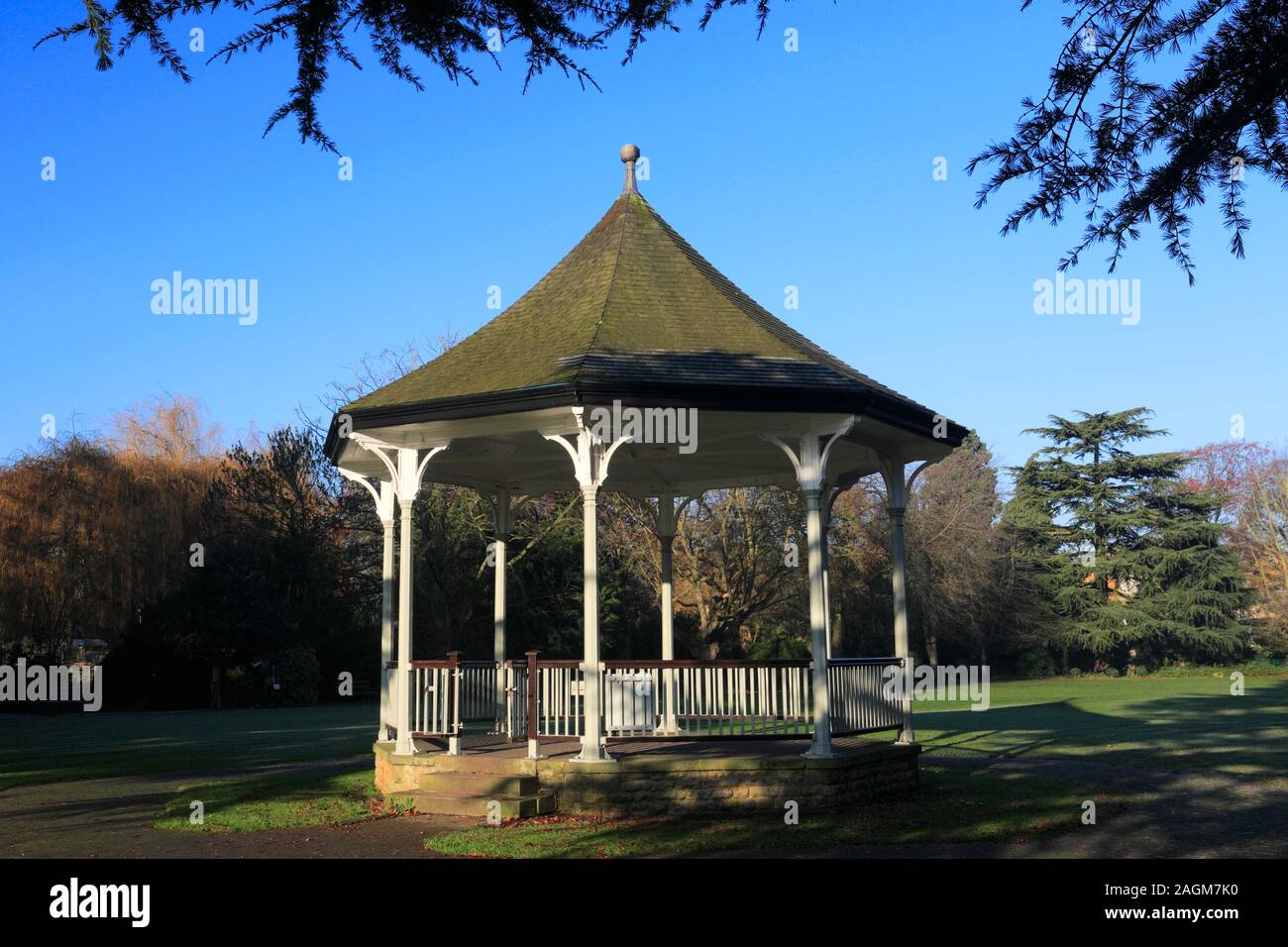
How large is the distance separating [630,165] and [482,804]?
9494 mm

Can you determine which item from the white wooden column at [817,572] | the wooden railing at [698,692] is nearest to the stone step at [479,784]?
the wooden railing at [698,692]

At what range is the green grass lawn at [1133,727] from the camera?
59.0 ft

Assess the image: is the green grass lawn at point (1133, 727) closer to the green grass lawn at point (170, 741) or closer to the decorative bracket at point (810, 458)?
the decorative bracket at point (810, 458)

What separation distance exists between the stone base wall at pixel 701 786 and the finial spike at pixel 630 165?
28.5 ft

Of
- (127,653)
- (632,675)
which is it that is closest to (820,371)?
(632,675)

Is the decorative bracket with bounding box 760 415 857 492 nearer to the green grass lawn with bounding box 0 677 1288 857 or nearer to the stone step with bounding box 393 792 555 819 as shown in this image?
the green grass lawn with bounding box 0 677 1288 857

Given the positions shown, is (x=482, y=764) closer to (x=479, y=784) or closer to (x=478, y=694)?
(x=479, y=784)

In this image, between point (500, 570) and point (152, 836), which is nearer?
point (152, 836)

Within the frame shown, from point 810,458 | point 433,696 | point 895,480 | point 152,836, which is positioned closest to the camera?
point 152,836

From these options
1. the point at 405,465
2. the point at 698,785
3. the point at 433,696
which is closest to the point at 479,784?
the point at 433,696

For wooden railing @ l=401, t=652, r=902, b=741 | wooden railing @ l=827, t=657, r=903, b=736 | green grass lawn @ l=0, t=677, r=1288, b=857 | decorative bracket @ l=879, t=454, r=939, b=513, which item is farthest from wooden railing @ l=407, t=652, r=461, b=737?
decorative bracket @ l=879, t=454, r=939, b=513

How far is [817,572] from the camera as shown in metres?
12.5

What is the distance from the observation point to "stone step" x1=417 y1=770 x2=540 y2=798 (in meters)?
12.0

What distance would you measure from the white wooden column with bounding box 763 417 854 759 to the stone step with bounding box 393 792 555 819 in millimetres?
2950
